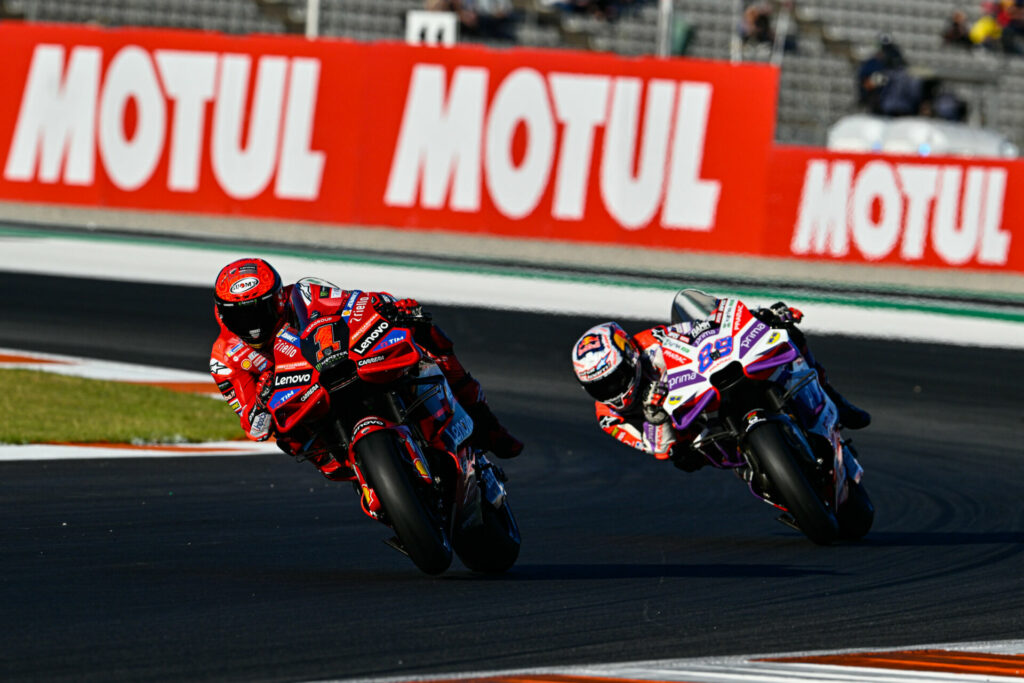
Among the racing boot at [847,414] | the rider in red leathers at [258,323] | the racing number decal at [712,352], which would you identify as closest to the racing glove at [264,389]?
the rider in red leathers at [258,323]

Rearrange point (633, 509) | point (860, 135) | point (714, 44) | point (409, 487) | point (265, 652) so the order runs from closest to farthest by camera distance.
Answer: point (265, 652) < point (409, 487) < point (633, 509) < point (860, 135) < point (714, 44)

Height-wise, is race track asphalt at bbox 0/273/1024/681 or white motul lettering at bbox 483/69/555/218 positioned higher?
white motul lettering at bbox 483/69/555/218

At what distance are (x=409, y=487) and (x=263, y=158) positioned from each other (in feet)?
46.3

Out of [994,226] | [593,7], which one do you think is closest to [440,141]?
[994,226]

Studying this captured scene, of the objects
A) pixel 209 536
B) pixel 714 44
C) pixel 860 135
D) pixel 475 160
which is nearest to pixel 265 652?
pixel 209 536

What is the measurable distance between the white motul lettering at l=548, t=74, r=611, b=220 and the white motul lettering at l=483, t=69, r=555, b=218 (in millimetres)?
138

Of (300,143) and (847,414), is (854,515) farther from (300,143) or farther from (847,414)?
(300,143)

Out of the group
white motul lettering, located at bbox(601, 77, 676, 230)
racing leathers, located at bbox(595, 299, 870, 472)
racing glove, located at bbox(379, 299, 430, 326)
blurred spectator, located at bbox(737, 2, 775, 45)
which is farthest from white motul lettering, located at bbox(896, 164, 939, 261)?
racing glove, located at bbox(379, 299, 430, 326)

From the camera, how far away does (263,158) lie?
65.5 feet

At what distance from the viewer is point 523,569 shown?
24.3 ft

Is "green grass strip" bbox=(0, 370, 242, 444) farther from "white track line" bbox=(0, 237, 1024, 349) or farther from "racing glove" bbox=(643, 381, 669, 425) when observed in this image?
"white track line" bbox=(0, 237, 1024, 349)

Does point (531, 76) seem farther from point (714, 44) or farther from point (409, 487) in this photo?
point (409, 487)

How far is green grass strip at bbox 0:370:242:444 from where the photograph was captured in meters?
10.7

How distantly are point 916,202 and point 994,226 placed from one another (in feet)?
2.86
